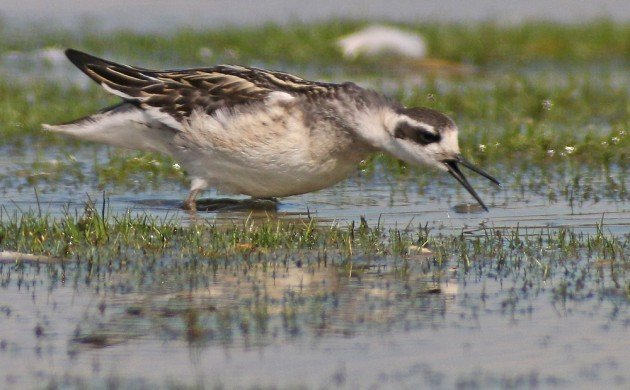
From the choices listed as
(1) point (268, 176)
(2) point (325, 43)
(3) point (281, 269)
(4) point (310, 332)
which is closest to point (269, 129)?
(1) point (268, 176)

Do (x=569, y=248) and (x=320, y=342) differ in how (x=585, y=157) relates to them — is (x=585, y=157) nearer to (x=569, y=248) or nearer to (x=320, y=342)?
(x=569, y=248)

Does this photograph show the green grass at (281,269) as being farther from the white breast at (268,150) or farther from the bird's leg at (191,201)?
the bird's leg at (191,201)

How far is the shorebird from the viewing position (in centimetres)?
1060

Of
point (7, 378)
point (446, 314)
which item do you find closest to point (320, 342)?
point (446, 314)

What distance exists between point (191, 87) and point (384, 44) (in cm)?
1111

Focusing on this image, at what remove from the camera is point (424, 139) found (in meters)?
10.5

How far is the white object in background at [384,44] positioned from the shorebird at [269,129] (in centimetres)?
1066

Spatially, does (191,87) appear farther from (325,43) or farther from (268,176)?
(325,43)

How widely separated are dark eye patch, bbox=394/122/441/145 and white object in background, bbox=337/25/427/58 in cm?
1147

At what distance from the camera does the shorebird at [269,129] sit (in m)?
10.6

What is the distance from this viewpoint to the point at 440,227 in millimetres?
10148

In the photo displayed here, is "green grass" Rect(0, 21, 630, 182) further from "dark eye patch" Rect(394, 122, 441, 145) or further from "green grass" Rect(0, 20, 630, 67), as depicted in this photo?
"dark eye patch" Rect(394, 122, 441, 145)

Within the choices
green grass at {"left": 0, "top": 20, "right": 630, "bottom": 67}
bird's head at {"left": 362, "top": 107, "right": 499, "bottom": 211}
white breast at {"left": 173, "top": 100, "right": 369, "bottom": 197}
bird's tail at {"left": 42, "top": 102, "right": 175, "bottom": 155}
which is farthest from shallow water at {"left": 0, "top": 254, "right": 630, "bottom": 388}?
green grass at {"left": 0, "top": 20, "right": 630, "bottom": 67}

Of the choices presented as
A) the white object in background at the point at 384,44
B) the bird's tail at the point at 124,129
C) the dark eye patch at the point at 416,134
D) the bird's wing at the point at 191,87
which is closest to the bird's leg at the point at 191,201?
the bird's tail at the point at 124,129
